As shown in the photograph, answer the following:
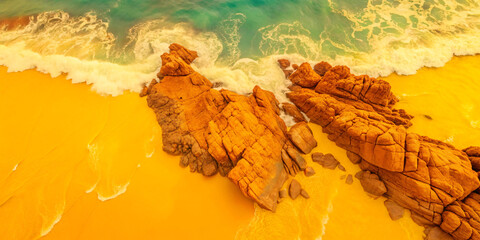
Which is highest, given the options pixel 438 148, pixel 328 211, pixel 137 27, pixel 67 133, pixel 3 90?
pixel 137 27

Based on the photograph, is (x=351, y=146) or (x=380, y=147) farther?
(x=351, y=146)

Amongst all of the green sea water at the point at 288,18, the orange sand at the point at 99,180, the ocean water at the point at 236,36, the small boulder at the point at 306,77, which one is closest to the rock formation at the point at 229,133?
the orange sand at the point at 99,180

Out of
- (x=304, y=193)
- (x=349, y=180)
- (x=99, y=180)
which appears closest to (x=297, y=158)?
(x=304, y=193)

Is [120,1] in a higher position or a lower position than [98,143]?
higher

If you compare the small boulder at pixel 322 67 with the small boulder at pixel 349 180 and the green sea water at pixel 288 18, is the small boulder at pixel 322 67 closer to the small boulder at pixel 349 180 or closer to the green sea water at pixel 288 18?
the green sea water at pixel 288 18

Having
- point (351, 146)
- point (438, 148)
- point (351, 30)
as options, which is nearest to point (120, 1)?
point (351, 30)

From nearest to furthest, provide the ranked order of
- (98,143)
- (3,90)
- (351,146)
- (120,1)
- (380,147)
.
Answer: (380,147)
(351,146)
(98,143)
(3,90)
(120,1)

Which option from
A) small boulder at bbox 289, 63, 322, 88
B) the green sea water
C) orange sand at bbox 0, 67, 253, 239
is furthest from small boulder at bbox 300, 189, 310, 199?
the green sea water

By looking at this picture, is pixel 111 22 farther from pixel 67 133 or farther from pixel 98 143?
pixel 98 143
